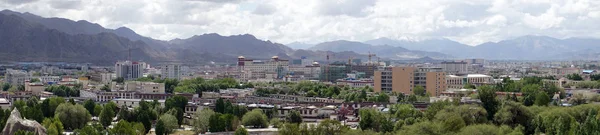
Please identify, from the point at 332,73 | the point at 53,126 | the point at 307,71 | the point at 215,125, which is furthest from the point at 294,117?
the point at 307,71

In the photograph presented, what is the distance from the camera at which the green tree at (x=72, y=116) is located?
40.8 metres

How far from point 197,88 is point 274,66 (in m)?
72.0

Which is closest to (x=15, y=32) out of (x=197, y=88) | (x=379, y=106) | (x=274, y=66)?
(x=274, y=66)

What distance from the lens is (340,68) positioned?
10500 cm

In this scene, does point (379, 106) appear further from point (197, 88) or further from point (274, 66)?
point (274, 66)

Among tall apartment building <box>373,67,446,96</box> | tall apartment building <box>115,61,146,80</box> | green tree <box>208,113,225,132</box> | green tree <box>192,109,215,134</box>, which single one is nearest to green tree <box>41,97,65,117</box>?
green tree <box>192,109,215,134</box>

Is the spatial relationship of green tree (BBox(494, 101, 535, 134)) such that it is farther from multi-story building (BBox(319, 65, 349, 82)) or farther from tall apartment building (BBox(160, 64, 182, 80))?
tall apartment building (BBox(160, 64, 182, 80))

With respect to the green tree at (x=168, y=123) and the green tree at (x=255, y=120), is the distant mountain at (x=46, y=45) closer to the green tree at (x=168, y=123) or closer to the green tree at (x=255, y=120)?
the green tree at (x=168, y=123)

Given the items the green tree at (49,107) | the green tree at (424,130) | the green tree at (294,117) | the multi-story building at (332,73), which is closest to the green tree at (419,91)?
the green tree at (294,117)

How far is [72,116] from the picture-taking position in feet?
135

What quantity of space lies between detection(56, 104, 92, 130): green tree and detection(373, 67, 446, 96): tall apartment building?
32.9m

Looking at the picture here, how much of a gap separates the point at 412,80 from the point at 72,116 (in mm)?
34038

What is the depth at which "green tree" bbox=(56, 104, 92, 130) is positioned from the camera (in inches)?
1607

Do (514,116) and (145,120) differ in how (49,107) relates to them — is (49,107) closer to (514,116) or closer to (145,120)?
(145,120)
